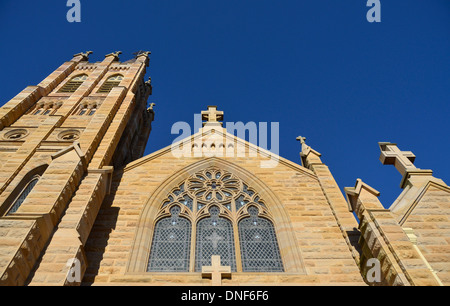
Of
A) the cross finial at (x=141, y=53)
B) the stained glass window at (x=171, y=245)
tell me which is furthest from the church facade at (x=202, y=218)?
the cross finial at (x=141, y=53)

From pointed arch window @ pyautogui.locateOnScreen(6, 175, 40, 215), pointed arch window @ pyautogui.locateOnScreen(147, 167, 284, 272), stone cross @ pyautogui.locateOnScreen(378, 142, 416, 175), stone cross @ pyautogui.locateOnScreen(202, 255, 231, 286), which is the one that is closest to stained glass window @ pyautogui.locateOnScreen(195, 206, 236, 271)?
pointed arch window @ pyautogui.locateOnScreen(147, 167, 284, 272)

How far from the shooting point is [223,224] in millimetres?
9250

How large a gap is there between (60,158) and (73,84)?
40.7 feet

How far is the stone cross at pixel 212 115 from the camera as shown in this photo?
1477 centimetres

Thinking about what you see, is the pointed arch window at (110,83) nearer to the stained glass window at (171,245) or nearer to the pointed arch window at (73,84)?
the pointed arch window at (73,84)

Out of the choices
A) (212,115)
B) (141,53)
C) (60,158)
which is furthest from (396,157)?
(141,53)

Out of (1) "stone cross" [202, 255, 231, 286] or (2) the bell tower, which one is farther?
(1) "stone cross" [202, 255, 231, 286]

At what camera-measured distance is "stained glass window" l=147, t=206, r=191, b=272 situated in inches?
315

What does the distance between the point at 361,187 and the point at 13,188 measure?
9481mm

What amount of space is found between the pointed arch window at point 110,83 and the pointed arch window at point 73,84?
1403 mm

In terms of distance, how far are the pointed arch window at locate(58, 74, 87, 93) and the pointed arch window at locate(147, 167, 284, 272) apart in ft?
38.1

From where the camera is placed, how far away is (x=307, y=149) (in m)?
12.4

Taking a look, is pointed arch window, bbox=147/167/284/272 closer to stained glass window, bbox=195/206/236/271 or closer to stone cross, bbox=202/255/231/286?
stained glass window, bbox=195/206/236/271
